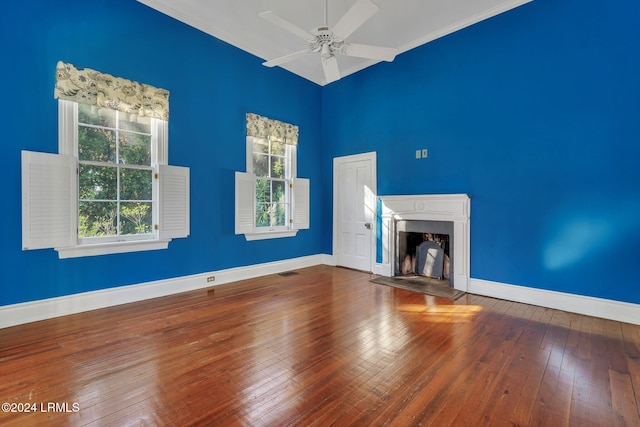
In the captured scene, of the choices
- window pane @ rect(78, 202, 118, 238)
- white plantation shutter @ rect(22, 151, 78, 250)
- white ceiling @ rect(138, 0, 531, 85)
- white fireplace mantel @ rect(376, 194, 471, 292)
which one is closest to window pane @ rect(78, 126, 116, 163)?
white plantation shutter @ rect(22, 151, 78, 250)

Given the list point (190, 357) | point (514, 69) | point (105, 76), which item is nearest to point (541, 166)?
point (514, 69)

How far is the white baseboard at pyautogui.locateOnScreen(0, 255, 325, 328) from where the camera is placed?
2.84m

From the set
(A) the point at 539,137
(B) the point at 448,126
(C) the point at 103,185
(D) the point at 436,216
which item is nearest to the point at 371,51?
(B) the point at 448,126

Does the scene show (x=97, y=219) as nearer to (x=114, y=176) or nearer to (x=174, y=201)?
(x=114, y=176)

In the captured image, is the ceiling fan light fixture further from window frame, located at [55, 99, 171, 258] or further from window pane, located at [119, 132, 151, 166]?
window pane, located at [119, 132, 151, 166]

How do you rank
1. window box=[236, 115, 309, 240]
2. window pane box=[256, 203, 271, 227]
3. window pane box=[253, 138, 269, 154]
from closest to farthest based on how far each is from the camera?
window box=[236, 115, 309, 240]
window pane box=[253, 138, 269, 154]
window pane box=[256, 203, 271, 227]

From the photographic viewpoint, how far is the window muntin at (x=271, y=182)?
498 cm

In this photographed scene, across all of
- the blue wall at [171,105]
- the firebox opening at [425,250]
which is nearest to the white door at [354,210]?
the firebox opening at [425,250]

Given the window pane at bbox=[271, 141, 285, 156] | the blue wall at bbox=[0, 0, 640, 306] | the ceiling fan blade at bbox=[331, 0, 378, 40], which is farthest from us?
the window pane at bbox=[271, 141, 285, 156]

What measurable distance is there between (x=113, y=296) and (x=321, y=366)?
8.98ft

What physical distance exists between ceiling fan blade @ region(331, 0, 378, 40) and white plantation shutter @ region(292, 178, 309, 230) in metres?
2.88

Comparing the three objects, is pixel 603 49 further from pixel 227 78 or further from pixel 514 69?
pixel 227 78

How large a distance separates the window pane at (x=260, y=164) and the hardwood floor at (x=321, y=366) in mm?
2388

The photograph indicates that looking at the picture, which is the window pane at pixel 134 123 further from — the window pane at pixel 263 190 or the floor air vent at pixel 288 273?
the floor air vent at pixel 288 273
